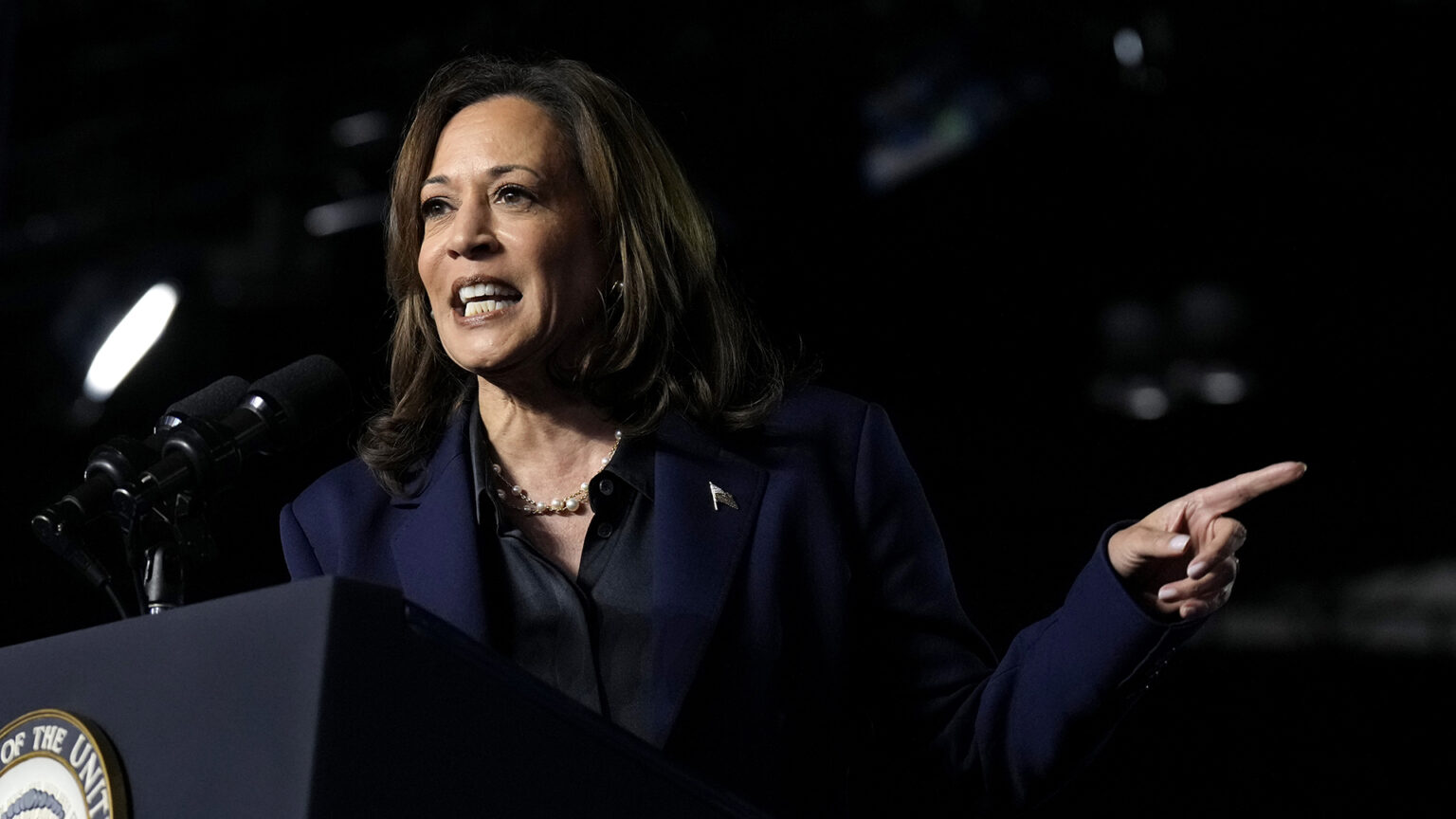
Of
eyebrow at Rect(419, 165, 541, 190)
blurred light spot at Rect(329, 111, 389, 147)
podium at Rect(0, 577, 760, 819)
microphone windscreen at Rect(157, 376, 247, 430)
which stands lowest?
podium at Rect(0, 577, 760, 819)

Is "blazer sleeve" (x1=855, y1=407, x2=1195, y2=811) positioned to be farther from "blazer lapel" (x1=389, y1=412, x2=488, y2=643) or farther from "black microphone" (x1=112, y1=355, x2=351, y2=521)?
"black microphone" (x1=112, y1=355, x2=351, y2=521)

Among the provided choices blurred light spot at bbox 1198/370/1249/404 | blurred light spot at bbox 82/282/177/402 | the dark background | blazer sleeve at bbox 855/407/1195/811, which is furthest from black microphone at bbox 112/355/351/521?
blurred light spot at bbox 1198/370/1249/404

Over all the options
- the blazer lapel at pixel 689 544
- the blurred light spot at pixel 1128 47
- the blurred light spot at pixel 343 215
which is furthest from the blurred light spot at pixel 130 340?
the blazer lapel at pixel 689 544

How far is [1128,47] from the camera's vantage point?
3.74 m

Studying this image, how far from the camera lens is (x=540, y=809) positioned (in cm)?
92

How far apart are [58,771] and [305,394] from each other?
0.41 m

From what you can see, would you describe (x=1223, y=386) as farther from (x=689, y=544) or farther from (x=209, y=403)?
(x=209, y=403)

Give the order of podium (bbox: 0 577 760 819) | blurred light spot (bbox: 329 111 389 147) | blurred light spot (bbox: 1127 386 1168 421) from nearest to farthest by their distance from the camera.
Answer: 1. podium (bbox: 0 577 760 819)
2. blurred light spot (bbox: 329 111 389 147)
3. blurred light spot (bbox: 1127 386 1168 421)

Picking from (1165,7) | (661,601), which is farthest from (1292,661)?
(661,601)

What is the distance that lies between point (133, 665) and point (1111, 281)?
463 cm

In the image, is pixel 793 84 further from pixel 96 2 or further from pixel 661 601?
pixel 661 601

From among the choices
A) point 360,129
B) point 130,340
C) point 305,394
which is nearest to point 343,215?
point 360,129

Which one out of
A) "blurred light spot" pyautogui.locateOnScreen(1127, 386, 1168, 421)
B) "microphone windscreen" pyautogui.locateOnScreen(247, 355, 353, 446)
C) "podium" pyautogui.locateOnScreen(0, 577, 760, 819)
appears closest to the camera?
"podium" pyautogui.locateOnScreen(0, 577, 760, 819)

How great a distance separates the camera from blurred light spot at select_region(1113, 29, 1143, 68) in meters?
3.71
